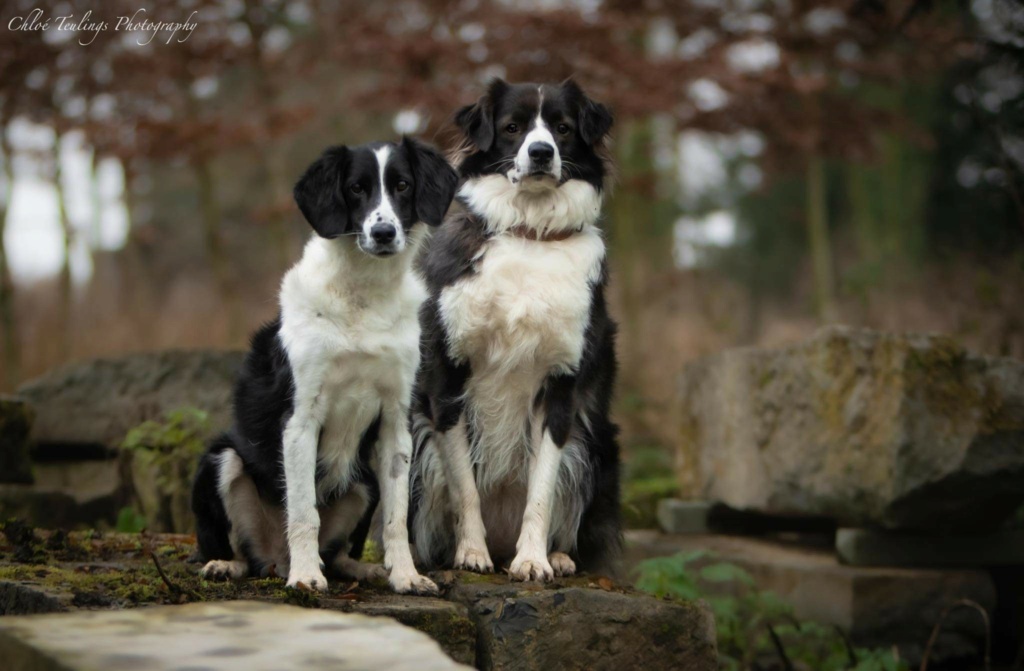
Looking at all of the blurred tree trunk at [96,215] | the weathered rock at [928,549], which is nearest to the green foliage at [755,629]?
the weathered rock at [928,549]

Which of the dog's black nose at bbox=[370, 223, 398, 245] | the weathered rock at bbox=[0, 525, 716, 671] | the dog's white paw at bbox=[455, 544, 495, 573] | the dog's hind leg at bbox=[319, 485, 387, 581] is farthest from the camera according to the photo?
the dog's white paw at bbox=[455, 544, 495, 573]

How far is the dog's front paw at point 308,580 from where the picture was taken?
336 cm

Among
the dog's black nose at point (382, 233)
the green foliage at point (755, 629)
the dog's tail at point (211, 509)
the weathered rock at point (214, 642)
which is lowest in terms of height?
the green foliage at point (755, 629)

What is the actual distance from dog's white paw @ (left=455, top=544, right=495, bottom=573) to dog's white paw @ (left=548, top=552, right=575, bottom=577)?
0.28m

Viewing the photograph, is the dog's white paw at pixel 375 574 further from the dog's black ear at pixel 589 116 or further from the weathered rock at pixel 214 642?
the dog's black ear at pixel 589 116

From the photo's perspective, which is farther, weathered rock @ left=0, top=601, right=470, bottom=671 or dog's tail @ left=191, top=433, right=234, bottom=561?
dog's tail @ left=191, top=433, right=234, bottom=561

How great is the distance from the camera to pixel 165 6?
9508 mm

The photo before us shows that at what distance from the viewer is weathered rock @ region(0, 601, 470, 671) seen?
2.26m

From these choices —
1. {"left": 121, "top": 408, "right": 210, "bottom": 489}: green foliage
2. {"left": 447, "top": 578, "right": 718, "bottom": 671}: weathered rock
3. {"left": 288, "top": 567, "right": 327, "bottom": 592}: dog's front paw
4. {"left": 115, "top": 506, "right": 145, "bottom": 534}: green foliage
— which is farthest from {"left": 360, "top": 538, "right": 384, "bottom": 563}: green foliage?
{"left": 115, "top": 506, "right": 145, "bottom": 534}: green foliage

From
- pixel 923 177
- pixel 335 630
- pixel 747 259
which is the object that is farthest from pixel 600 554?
pixel 747 259

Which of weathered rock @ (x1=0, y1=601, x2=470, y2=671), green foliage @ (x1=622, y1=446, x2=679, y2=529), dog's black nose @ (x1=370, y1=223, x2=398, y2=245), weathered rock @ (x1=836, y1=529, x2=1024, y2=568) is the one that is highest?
dog's black nose @ (x1=370, y1=223, x2=398, y2=245)

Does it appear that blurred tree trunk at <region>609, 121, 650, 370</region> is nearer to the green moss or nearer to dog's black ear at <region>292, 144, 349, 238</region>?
the green moss

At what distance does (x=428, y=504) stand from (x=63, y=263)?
7.12 meters

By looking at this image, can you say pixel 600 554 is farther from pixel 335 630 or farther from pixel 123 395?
pixel 123 395
